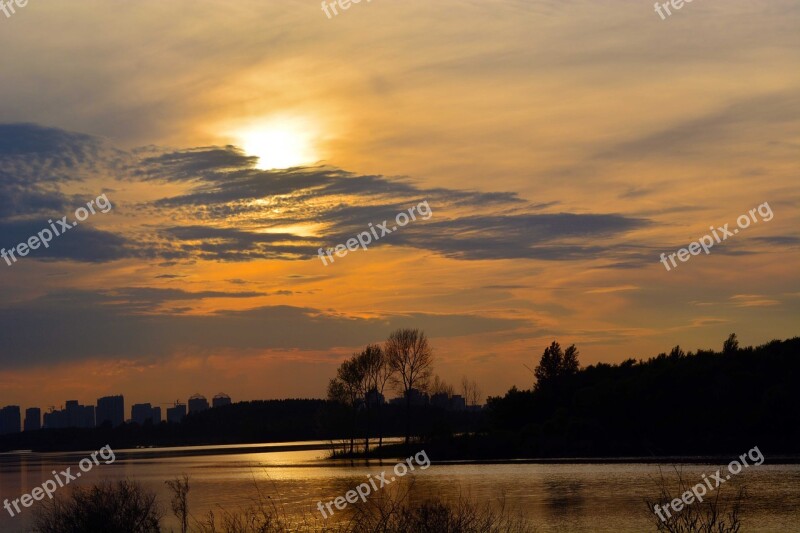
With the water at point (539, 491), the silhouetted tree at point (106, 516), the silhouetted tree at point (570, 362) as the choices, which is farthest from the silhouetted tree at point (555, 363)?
the silhouetted tree at point (106, 516)

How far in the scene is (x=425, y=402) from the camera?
120250 mm

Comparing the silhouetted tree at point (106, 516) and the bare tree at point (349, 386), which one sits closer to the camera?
the silhouetted tree at point (106, 516)

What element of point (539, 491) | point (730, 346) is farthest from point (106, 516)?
point (730, 346)

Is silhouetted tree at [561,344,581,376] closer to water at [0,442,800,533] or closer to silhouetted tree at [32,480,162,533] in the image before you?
water at [0,442,800,533]

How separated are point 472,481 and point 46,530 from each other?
31.2 metres

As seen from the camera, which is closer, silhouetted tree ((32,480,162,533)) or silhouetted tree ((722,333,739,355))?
silhouetted tree ((32,480,162,533))

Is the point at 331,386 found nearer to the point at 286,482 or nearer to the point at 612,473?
the point at 286,482

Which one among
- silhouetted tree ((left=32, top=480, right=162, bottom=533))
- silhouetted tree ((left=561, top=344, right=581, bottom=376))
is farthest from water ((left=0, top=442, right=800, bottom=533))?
silhouetted tree ((left=561, top=344, right=581, bottom=376))

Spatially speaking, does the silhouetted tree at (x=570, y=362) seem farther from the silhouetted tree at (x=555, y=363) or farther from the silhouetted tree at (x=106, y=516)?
the silhouetted tree at (x=106, y=516)

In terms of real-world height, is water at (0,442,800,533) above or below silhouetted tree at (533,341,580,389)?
below

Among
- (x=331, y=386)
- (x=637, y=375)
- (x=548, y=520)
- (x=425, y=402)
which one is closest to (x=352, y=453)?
(x=331, y=386)

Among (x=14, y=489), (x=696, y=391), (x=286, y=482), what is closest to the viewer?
(x=286, y=482)

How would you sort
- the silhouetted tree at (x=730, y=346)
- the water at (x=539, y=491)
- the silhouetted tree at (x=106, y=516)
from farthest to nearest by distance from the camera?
the silhouetted tree at (x=730, y=346), the water at (x=539, y=491), the silhouetted tree at (x=106, y=516)

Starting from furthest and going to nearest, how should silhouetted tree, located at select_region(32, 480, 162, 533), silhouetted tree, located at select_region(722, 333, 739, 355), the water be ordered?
silhouetted tree, located at select_region(722, 333, 739, 355)
the water
silhouetted tree, located at select_region(32, 480, 162, 533)
